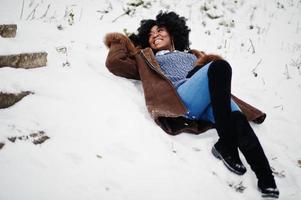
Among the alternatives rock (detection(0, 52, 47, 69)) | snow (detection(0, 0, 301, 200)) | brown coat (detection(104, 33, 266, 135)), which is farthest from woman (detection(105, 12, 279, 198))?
rock (detection(0, 52, 47, 69))

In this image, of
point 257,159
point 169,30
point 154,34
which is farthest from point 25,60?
point 257,159

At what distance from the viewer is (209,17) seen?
717 cm

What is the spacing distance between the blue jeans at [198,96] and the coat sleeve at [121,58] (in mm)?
717

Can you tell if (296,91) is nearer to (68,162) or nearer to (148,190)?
(148,190)

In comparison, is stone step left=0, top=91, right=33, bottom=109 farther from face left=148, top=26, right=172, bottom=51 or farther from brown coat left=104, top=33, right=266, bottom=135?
face left=148, top=26, right=172, bottom=51

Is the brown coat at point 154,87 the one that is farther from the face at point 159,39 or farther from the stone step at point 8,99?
the stone step at point 8,99

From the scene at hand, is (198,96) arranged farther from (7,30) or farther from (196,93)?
(7,30)

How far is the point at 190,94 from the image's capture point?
346 centimetres

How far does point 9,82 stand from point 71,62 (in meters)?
1.10

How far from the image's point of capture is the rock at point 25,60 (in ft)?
10.8

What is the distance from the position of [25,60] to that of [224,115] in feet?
6.95

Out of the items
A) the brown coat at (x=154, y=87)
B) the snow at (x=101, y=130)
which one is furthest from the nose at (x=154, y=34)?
the snow at (x=101, y=130)

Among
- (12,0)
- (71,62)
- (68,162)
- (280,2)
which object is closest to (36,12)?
(12,0)

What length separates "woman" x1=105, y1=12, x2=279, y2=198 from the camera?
9.93ft
